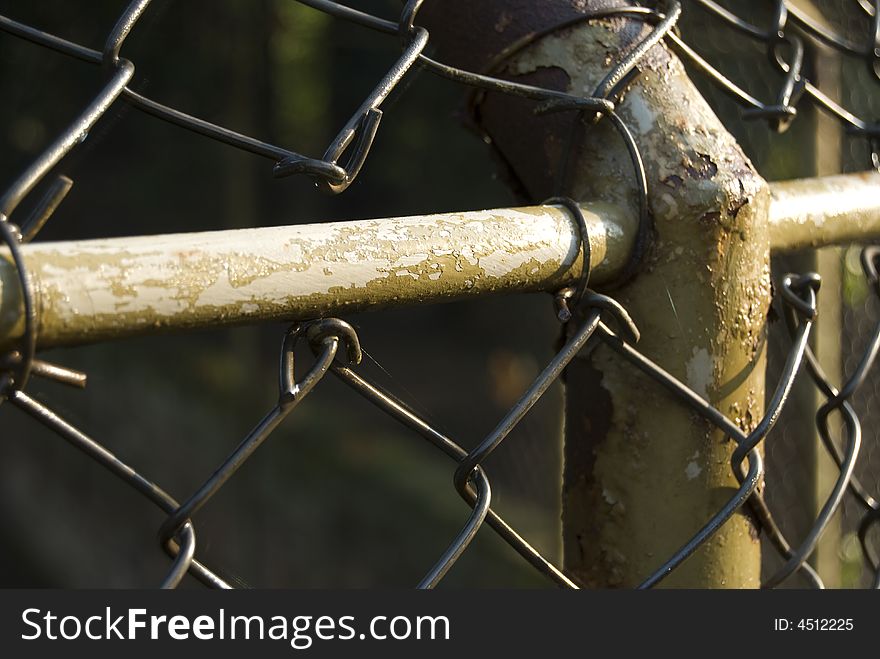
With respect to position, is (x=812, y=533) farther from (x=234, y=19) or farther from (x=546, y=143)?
(x=234, y=19)

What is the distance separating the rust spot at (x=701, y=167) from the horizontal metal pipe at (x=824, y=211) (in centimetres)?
11

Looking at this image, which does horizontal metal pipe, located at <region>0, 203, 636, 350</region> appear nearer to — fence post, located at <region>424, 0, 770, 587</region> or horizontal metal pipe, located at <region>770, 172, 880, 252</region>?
fence post, located at <region>424, 0, 770, 587</region>

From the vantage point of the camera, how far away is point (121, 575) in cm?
396

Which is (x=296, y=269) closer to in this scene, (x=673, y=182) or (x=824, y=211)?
(x=673, y=182)

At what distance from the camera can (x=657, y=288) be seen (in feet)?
2.42

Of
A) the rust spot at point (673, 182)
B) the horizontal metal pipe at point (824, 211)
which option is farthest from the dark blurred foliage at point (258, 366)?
the rust spot at point (673, 182)

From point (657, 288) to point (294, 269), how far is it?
30 cm

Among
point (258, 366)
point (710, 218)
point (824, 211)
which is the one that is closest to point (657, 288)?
point (710, 218)

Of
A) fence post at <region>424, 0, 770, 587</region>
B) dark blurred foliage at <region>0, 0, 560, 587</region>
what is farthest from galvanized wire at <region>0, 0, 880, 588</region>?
dark blurred foliage at <region>0, 0, 560, 587</region>

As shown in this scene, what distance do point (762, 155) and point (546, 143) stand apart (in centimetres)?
222

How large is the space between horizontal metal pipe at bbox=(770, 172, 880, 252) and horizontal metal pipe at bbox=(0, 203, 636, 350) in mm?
182

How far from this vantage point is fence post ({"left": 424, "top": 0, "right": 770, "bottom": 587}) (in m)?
0.74

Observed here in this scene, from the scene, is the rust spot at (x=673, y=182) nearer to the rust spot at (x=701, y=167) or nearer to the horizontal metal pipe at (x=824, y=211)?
the rust spot at (x=701, y=167)

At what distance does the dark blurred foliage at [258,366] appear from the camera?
12.4ft
